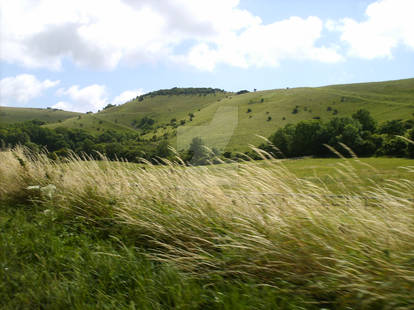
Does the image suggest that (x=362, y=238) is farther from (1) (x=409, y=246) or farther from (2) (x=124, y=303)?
(2) (x=124, y=303)

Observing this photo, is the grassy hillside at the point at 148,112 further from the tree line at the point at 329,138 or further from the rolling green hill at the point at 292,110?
the tree line at the point at 329,138

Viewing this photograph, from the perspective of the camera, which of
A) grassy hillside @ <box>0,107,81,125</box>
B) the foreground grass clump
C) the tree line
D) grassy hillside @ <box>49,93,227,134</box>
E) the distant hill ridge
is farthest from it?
grassy hillside @ <box>0,107,81,125</box>

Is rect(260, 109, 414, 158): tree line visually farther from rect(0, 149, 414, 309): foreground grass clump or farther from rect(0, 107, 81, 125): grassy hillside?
rect(0, 107, 81, 125): grassy hillside

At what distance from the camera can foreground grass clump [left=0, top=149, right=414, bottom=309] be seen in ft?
7.02

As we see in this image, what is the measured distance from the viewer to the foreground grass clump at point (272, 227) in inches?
84.3

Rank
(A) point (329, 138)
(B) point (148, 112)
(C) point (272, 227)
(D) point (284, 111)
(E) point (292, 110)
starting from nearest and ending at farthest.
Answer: (C) point (272, 227)
(A) point (329, 138)
(D) point (284, 111)
(E) point (292, 110)
(B) point (148, 112)

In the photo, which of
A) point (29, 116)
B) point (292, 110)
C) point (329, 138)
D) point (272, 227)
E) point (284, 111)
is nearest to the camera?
point (272, 227)

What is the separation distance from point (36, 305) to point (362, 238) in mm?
2653

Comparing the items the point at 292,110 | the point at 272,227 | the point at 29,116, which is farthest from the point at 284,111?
the point at 29,116

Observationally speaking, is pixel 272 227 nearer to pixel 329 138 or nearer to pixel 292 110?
pixel 329 138

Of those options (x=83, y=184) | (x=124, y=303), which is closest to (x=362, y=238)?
(x=124, y=303)

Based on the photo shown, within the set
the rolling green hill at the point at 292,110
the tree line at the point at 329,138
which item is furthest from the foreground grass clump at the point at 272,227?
the rolling green hill at the point at 292,110

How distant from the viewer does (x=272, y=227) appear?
2678 mm

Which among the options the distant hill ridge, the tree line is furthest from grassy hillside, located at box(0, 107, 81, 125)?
the tree line
